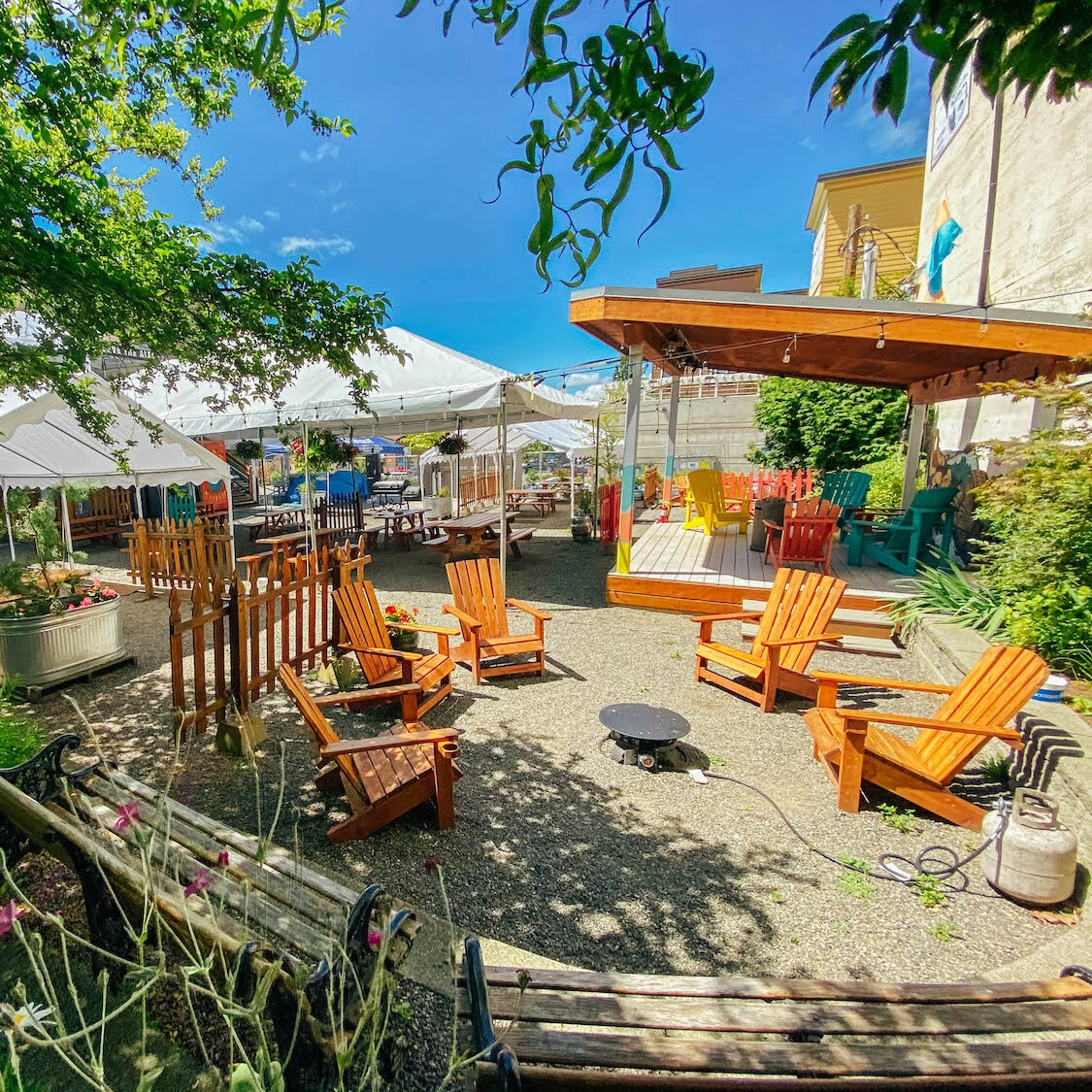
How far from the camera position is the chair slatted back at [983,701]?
3062 millimetres

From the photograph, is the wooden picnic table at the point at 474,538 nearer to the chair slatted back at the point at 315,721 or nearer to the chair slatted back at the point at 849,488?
the chair slatted back at the point at 849,488

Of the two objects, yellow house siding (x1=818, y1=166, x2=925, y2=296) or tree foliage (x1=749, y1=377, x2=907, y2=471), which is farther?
yellow house siding (x1=818, y1=166, x2=925, y2=296)

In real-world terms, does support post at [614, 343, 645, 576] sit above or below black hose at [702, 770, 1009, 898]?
above

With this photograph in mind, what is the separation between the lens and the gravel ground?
2.41 metres

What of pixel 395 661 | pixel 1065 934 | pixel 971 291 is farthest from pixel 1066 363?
pixel 395 661

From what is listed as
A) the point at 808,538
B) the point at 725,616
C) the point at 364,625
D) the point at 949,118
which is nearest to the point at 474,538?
the point at 808,538

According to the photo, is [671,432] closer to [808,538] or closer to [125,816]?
[808,538]

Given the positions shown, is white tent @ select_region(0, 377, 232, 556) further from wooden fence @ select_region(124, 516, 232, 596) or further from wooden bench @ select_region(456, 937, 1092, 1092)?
wooden bench @ select_region(456, 937, 1092, 1092)

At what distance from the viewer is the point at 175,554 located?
321 inches

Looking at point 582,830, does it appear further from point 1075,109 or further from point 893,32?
point 1075,109

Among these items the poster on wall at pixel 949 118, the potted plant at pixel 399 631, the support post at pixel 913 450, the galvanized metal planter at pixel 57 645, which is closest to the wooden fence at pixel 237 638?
the potted plant at pixel 399 631

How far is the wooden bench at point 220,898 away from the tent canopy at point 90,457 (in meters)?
6.94

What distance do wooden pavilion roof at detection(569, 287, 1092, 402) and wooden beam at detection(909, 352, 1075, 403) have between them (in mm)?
17

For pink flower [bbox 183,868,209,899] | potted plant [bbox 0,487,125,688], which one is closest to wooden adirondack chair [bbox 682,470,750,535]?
potted plant [bbox 0,487,125,688]
